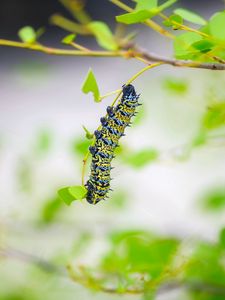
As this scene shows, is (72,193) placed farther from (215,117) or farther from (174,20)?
(215,117)

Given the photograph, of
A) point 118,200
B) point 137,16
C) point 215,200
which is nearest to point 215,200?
point 215,200

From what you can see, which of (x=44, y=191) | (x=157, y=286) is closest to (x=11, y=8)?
(x=44, y=191)

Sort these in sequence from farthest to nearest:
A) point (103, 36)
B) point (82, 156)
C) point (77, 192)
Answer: point (82, 156) < point (77, 192) < point (103, 36)

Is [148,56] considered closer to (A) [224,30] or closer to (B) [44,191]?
(A) [224,30]

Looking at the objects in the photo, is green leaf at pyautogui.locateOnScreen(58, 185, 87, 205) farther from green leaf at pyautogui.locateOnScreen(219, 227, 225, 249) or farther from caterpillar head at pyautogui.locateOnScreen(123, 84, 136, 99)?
green leaf at pyautogui.locateOnScreen(219, 227, 225, 249)

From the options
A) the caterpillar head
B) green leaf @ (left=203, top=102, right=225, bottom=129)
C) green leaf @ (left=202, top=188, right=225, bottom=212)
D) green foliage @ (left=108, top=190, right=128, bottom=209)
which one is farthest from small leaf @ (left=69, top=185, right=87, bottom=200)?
green foliage @ (left=108, top=190, right=128, bottom=209)

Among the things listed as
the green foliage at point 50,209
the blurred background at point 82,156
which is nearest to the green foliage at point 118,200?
the blurred background at point 82,156
